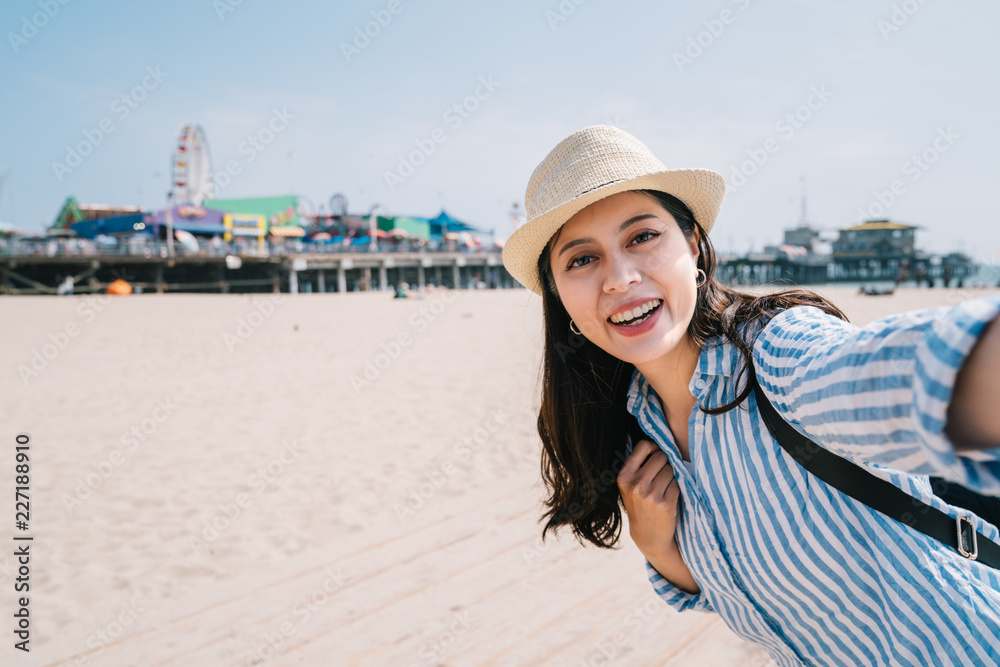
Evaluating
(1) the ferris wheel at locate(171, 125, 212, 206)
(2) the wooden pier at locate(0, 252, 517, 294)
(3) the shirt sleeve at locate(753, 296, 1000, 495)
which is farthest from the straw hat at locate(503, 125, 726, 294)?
(1) the ferris wheel at locate(171, 125, 212, 206)

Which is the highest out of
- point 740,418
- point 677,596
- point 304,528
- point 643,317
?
point 643,317

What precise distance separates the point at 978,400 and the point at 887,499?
18.1 inches

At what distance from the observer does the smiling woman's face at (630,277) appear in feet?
4.19

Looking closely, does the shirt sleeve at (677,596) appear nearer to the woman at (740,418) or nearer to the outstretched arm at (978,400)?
the woman at (740,418)

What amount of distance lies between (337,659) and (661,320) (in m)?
2.10

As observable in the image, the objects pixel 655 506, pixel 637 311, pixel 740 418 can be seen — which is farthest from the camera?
pixel 655 506

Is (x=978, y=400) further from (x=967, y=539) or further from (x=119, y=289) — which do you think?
(x=119, y=289)

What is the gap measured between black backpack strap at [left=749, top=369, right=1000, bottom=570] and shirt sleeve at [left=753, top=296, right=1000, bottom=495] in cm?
14

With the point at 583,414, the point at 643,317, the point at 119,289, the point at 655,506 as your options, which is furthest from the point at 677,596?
the point at 119,289

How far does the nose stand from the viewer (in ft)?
4.14

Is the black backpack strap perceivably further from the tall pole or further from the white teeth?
the tall pole

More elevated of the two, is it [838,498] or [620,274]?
[620,274]

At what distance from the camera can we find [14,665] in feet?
8.21

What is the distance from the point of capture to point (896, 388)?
2.23ft
